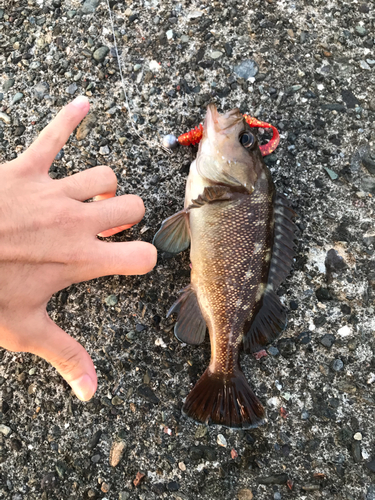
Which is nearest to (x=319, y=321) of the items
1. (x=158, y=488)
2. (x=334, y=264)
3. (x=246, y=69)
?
(x=334, y=264)

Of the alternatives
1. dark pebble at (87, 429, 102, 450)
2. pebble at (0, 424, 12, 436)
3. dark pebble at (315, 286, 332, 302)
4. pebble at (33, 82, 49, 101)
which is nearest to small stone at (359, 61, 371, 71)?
dark pebble at (315, 286, 332, 302)

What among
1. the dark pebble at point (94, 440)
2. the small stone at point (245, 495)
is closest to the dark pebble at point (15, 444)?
the dark pebble at point (94, 440)

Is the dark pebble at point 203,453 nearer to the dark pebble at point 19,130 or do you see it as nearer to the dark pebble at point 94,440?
the dark pebble at point 94,440

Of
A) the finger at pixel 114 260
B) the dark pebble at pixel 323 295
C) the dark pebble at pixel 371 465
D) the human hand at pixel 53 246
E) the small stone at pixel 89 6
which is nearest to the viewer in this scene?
the human hand at pixel 53 246

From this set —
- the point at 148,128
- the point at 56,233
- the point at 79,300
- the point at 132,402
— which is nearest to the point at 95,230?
the point at 56,233

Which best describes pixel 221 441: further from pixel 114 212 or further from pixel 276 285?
pixel 114 212

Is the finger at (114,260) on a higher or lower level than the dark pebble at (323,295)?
higher

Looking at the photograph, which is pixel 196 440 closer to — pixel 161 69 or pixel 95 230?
pixel 95 230
